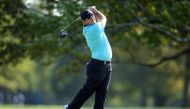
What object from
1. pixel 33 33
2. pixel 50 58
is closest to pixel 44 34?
pixel 33 33

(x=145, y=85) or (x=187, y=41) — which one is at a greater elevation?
(x=187, y=41)

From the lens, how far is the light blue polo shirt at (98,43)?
11445 mm

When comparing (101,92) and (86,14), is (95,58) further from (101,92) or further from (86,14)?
(86,14)

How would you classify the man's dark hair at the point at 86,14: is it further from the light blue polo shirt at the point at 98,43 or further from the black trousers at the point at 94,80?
the black trousers at the point at 94,80

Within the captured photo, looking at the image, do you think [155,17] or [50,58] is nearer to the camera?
[155,17]

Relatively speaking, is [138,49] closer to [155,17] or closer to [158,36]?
[158,36]

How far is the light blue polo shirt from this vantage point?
37.6 feet

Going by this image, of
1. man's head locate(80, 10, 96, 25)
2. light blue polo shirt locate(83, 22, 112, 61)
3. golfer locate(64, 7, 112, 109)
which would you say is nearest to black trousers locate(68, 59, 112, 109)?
golfer locate(64, 7, 112, 109)

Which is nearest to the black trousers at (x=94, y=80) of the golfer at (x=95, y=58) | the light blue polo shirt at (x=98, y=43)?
the golfer at (x=95, y=58)

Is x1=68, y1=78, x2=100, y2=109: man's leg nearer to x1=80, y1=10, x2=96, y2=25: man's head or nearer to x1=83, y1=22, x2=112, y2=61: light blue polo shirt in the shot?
x1=83, y1=22, x2=112, y2=61: light blue polo shirt

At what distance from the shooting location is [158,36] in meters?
27.7

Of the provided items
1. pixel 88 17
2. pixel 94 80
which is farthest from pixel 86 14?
pixel 94 80

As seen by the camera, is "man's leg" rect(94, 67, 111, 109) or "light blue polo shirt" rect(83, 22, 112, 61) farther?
"man's leg" rect(94, 67, 111, 109)

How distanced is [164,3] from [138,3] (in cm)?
95
